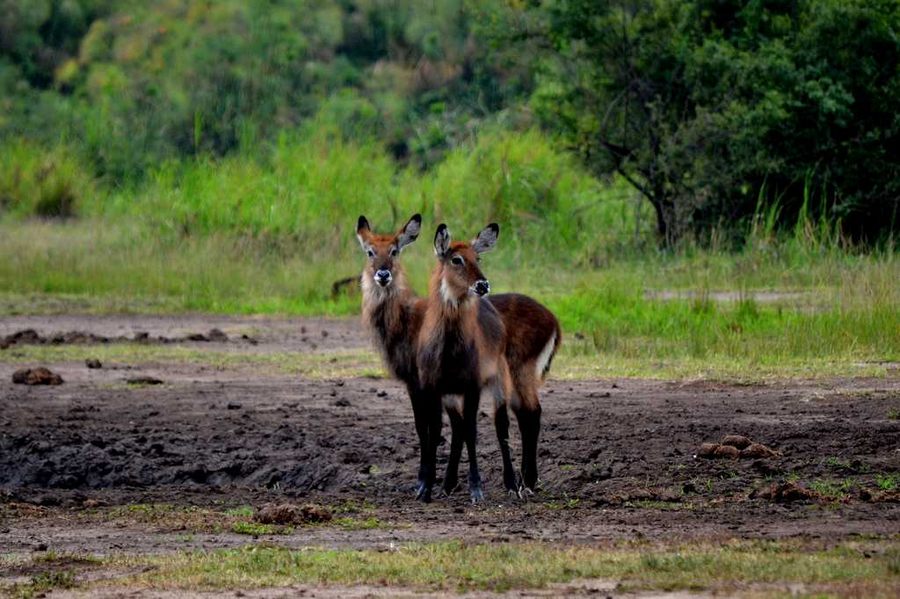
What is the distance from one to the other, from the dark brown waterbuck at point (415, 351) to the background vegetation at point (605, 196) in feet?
12.7

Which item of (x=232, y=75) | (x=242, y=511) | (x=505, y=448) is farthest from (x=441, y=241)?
(x=232, y=75)

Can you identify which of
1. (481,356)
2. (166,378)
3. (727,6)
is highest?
(727,6)

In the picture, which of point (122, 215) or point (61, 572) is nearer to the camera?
point (61, 572)

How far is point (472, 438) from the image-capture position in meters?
7.86

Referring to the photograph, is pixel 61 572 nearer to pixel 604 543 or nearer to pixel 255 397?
pixel 604 543

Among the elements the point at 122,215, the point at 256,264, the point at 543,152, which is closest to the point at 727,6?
the point at 543,152

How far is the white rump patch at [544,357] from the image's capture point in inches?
334

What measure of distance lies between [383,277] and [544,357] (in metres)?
0.96

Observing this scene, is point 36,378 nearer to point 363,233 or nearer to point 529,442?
point 363,233

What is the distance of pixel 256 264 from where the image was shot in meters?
19.0

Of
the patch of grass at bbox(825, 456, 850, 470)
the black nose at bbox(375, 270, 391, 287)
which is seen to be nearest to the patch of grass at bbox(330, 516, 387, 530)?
the black nose at bbox(375, 270, 391, 287)

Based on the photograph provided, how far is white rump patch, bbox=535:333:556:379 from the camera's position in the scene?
334 inches

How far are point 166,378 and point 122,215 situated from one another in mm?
10479

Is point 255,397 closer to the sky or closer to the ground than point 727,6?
closer to the ground
